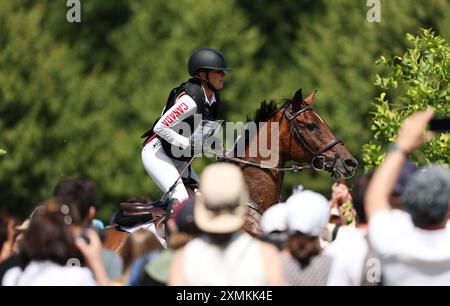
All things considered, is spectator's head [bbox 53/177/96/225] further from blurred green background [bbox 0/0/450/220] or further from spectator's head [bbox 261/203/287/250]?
blurred green background [bbox 0/0/450/220]

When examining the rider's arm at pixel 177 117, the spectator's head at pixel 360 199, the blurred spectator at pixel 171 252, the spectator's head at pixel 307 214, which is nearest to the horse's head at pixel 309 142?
the rider's arm at pixel 177 117

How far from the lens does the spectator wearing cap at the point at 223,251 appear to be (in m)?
6.22

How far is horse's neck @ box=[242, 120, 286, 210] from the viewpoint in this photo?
1122cm

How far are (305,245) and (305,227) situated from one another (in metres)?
0.10

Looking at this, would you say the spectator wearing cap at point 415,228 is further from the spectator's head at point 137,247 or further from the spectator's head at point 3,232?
the spectator's head at point 3,232

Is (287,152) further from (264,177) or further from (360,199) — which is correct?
(360,199)

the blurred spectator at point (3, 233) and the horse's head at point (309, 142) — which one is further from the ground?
the horse's head at point (309, 142)

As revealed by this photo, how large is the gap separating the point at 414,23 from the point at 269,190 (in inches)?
761

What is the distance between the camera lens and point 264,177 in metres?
11.2

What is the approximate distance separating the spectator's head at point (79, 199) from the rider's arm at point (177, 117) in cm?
328

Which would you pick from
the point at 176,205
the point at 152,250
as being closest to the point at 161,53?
the point at 176,205

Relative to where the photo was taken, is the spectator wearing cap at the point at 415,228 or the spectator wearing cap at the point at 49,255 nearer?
the spectator wearing cap at the point at 415,228

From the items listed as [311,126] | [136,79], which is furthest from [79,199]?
[136,79]

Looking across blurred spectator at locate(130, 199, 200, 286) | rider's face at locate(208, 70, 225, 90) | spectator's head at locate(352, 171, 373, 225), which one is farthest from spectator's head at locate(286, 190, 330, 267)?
rider's face at locate(208, 70, 225, 90)
